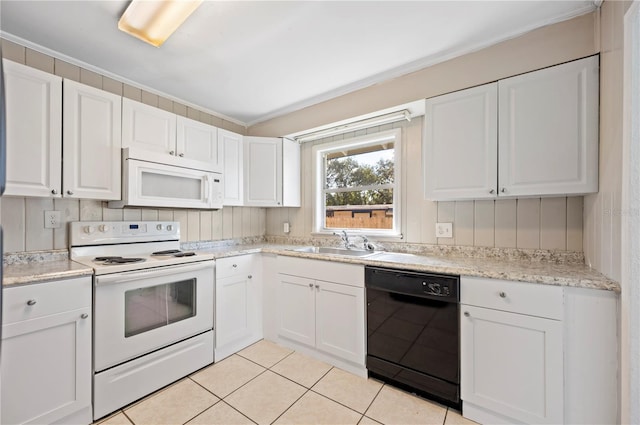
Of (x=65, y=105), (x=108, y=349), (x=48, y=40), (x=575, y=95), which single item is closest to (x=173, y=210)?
(x=65, y=105)

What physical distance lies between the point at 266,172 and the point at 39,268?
1.94m

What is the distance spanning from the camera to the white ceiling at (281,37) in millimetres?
1683

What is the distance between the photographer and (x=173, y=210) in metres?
2.73

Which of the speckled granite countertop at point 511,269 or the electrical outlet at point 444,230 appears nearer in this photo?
the speckled granite countertop at point 511,269

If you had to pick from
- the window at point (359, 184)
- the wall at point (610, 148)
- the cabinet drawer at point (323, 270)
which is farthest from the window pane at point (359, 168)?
the wall at point (610, 148)

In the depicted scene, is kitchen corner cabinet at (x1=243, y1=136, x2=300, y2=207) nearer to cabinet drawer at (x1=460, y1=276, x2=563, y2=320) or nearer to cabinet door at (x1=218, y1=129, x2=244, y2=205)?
cabinet door at (x1=218, y1=129, x2=244, y2=205)

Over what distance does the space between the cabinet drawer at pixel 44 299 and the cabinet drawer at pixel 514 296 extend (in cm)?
223

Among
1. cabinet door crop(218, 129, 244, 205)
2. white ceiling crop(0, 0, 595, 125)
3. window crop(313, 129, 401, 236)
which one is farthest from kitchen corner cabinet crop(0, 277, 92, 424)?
window crop(313, 129, 401, 236)

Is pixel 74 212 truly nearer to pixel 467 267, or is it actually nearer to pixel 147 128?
pixel 147 128

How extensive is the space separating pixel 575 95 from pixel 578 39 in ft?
1.18

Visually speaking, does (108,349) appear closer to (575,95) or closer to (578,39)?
(575,95)

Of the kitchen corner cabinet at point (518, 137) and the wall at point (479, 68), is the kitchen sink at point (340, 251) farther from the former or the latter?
the wall at point (479, 68)

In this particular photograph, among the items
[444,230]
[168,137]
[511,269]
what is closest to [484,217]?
[444,230]

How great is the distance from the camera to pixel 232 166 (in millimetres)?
3000
